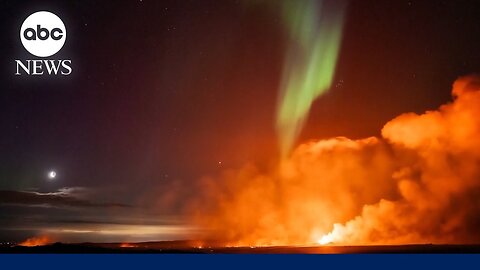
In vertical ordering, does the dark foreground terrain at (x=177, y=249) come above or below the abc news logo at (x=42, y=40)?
below

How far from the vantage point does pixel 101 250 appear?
21.6m

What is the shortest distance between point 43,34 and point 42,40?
239 millimetres

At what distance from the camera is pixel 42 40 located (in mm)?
19516

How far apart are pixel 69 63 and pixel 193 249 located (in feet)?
24.8

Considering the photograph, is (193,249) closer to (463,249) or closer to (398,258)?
(398,258)

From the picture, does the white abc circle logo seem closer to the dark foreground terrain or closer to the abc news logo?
the abc news logo

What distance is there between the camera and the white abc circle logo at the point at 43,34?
19375mm

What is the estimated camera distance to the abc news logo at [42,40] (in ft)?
63.6

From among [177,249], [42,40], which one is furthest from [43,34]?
[177,249]

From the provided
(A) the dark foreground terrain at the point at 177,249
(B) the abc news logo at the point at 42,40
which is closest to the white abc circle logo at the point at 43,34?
(B) the abc news logo at the point at 42,40

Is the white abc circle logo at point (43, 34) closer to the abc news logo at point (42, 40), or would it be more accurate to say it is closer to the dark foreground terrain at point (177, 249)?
the abc news logo at point (42, 40)

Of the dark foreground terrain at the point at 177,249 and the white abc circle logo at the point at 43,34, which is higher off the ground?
the white abc circle logo at the point at 43,34

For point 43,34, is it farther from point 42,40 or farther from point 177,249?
point 177,249

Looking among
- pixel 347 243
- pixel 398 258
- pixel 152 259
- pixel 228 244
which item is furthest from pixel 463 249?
pixel 152 259
